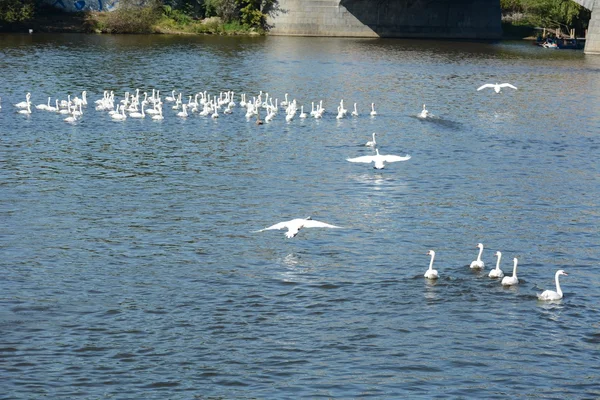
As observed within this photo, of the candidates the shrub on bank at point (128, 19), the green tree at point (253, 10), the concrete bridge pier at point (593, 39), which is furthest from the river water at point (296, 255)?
the green tree at point (253, 10)

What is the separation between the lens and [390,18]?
381 feet

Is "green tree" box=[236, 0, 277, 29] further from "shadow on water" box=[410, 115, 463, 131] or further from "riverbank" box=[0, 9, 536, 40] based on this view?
"shadow on water" box=[410, 115, 463, 131]

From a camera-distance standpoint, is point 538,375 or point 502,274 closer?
point 538,375

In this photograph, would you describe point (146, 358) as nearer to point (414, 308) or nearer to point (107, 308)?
point (107, 308)

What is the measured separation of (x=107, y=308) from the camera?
75.3 feet

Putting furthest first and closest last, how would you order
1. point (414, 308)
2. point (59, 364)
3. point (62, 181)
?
point (62, 181)
point (414, 308)
point (59, 364)

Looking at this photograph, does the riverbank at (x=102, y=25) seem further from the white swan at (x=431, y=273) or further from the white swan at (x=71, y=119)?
the white swan at (x=431, y=273)

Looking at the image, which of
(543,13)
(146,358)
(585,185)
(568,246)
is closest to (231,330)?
(146,358)

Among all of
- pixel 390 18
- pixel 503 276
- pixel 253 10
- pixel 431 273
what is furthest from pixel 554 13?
pixel 431 273

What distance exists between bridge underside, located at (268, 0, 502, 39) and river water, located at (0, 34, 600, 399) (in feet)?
182

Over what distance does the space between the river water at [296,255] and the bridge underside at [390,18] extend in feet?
182

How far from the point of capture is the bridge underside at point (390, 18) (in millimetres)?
110062

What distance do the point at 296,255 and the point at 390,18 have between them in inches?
3616

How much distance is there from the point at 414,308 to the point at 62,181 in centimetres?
1608
